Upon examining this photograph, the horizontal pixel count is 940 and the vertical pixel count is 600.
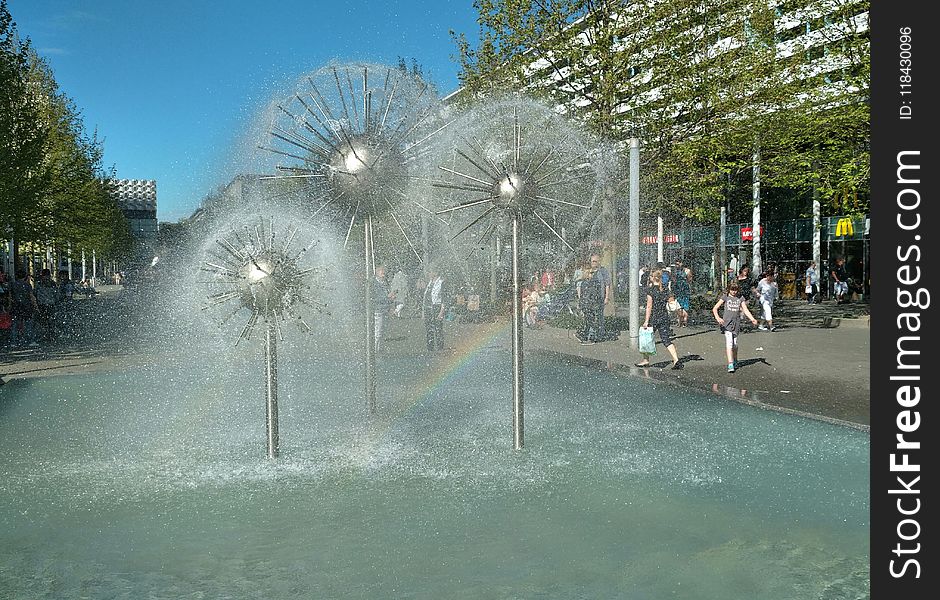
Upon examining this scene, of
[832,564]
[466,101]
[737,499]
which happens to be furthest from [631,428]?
[466,101]

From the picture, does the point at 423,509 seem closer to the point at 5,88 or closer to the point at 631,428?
the point at 631,428

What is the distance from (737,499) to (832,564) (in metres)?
1.31

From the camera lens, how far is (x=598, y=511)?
5.96 metres

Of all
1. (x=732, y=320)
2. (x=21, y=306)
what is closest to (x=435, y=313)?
(x=732, y=320)

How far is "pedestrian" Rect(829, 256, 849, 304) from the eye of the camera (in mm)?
33719

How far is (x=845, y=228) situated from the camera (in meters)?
34.9

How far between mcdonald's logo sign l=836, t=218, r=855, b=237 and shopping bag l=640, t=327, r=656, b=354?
919 inches

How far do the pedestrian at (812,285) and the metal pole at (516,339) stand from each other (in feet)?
100

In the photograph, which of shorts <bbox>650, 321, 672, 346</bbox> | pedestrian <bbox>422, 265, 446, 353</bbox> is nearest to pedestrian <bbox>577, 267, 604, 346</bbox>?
pedestrian <bbox>422, 265, 446, 353</bbox>

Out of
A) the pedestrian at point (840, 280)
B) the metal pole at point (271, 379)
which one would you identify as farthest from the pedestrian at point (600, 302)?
the pedestrian at point (840, 280)

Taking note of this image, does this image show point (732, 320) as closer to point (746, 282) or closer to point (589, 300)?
point (589, 300)

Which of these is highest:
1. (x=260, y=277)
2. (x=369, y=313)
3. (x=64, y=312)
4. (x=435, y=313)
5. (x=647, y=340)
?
(x=260, y=277)

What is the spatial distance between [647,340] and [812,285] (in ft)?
79.9

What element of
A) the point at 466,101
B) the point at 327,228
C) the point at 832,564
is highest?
the point at 466,101
